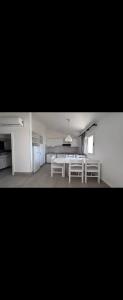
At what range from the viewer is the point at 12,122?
4.27 metres

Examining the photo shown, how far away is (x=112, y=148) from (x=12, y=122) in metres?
3.20

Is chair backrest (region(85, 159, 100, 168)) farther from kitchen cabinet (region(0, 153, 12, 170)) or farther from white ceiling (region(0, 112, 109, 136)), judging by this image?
kitchen cabinet (region(0, 153, 12, 170))

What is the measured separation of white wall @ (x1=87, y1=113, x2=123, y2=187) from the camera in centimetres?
284

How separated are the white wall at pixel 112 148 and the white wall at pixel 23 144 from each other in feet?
7.88

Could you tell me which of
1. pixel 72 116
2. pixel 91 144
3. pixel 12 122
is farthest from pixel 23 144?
pixel 91 144

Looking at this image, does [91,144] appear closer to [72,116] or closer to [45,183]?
[72,116]

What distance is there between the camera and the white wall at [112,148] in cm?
284

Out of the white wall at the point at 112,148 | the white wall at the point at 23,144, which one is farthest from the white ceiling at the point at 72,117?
the white wall at the point at 23,144

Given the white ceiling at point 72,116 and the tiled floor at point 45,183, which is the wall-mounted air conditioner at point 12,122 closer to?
the white ceiling at point 72,116

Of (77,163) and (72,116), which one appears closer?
(77,163)
